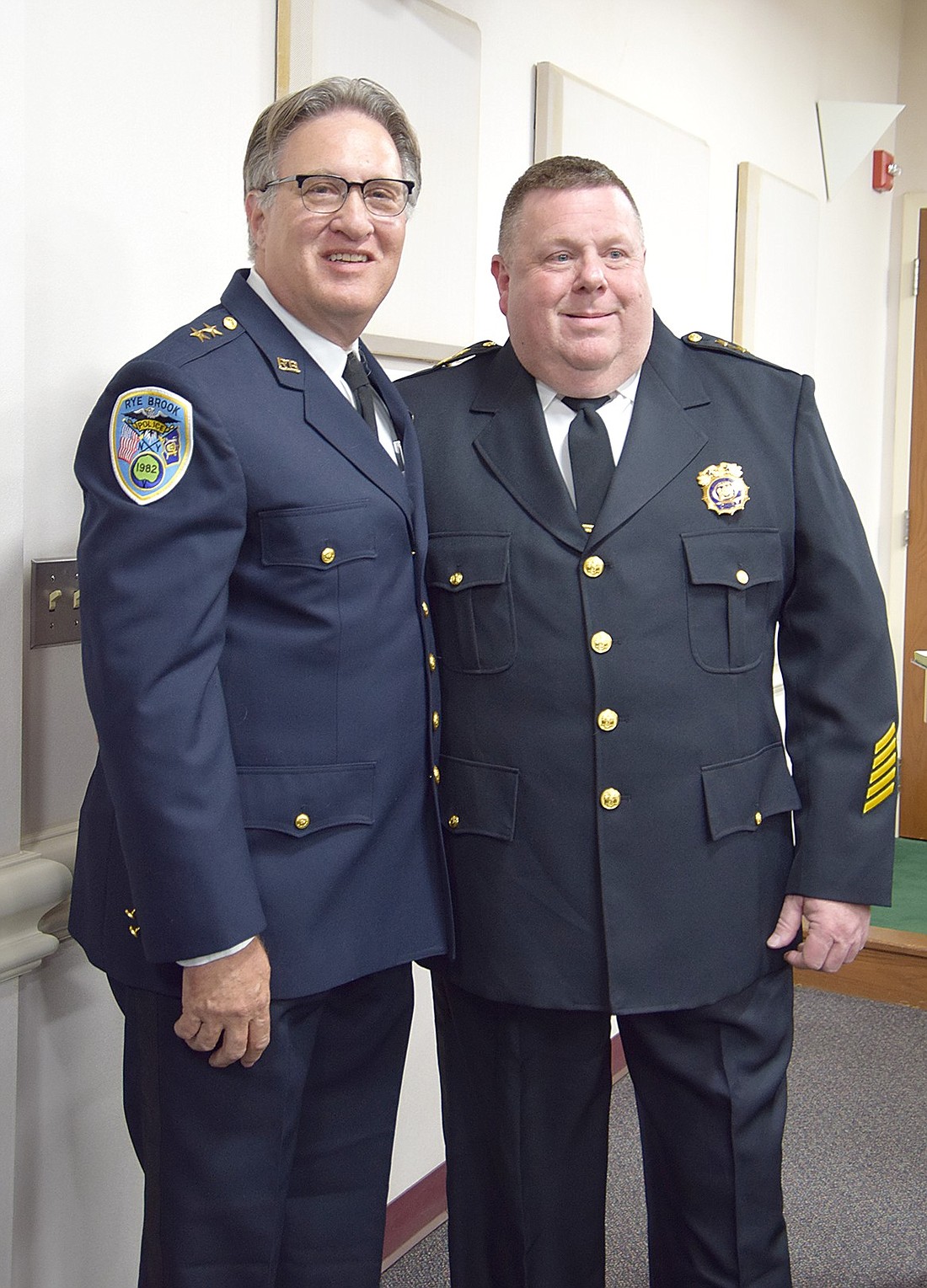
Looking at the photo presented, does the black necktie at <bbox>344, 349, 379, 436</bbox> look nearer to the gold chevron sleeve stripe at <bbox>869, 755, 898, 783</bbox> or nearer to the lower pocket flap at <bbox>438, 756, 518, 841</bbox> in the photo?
the lower pocket flap at <bbox>438, 756, 518, 841</bbox>

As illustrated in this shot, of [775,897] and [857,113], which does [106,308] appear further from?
[857,113]

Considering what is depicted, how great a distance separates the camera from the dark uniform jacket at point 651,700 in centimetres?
146

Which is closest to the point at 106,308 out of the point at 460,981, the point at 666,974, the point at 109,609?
the point at 109,609

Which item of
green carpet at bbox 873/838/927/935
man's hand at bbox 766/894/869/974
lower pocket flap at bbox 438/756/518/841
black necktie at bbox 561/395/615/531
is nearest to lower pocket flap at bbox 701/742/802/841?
man's hand at bbox 766/894/869/974

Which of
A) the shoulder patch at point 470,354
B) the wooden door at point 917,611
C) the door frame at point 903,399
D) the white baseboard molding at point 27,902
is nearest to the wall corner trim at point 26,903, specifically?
the white baseboard molding at point 27,902

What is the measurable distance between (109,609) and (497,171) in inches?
56.9

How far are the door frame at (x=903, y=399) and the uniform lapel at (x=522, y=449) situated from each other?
10.1 feet

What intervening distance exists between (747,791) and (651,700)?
165 mm

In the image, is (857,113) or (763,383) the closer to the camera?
(763,383)

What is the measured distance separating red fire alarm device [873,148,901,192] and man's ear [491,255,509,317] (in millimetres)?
3088

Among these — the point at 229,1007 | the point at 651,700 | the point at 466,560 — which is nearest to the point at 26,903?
the point at 229,1007

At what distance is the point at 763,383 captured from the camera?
158 centimetres

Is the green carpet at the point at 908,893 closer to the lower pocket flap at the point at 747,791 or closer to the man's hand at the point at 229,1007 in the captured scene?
the lower pocket flap at the point at 747,791

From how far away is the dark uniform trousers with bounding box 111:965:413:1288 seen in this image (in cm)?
Result: 128
